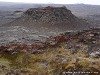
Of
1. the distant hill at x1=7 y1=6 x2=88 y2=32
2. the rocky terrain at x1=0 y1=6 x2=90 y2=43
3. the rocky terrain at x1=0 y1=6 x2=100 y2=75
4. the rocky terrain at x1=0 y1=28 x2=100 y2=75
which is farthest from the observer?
the distant hill at x1=7 y1=6 x2=88 y2=32

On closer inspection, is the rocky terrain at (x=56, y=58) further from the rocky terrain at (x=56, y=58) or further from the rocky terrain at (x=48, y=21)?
the rocky terrain at (x=48, y=21)

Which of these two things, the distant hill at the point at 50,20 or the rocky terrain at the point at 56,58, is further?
the distant hill at the point at 50,20

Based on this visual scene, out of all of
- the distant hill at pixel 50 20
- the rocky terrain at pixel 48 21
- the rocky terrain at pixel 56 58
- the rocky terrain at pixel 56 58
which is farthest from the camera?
the distant hill at pixel 50 20

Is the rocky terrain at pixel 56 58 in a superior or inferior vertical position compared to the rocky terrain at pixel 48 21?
superior

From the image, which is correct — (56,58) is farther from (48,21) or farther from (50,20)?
(50,20)

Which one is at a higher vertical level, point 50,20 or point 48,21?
point 50,20

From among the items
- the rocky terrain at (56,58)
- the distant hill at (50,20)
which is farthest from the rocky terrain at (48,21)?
the rocky terrain at (56,58)

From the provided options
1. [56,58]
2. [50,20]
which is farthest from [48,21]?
[56,58]

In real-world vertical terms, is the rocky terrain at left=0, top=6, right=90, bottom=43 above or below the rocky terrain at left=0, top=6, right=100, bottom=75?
below

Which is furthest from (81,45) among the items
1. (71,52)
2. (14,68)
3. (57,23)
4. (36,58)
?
(57,23)

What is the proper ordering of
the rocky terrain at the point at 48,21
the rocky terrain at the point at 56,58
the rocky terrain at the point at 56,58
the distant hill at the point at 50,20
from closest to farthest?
1. the rocky terrain at the point at 56,58
2. the rocky terrain at the point at 56,58
3. the rocky terrain at the point at 48,21
4. the distant hill at the point at 50,20

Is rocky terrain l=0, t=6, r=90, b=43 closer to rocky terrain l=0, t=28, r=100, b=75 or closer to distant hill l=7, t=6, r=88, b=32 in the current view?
distant hill l=7, t=6, r=88, b=32

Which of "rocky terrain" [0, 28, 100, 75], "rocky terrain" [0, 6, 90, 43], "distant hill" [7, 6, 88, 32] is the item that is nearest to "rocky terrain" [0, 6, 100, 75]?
"rocky terrain" [0, 28, 100, 75]

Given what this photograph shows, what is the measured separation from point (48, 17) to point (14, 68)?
29938 millimetres
